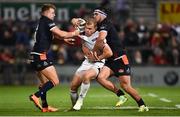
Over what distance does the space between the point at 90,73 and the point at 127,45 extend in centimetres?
1414

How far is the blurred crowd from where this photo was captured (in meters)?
27.8

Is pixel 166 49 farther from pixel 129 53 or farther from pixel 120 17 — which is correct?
pixel 120 17

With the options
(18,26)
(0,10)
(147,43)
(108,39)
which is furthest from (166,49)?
(108,39)

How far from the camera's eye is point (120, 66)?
15.0 metres

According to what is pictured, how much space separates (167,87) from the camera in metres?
26.9

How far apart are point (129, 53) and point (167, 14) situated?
4.90 metres

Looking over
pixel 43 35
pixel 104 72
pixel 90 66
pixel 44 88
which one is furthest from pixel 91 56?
pixel 44 88

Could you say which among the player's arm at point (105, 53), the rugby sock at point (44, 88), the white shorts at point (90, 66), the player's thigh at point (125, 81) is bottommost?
the rugby sock at point (44, 88)

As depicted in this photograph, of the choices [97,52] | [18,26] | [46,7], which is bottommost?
[18,26]

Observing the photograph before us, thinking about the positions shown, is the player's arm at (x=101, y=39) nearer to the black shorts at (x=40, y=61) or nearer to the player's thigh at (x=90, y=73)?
the player's thigh at (x=90, y=73)

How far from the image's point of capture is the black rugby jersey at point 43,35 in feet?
47.7

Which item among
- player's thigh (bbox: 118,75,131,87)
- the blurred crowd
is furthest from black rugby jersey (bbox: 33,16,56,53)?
the blurred crowd

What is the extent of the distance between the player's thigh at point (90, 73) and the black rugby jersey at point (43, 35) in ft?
3.37

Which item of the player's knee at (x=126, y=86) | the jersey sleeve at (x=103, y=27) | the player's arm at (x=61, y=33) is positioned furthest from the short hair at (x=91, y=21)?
the player's knee at (x=126, y=86)
